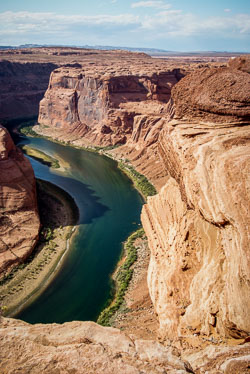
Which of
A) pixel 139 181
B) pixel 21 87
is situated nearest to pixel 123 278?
pixel 139 181

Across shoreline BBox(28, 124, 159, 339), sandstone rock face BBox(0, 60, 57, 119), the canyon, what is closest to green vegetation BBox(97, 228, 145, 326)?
shoreline BBox(28, 124, 159, 339)

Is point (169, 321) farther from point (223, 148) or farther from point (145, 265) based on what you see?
point (145, 265)

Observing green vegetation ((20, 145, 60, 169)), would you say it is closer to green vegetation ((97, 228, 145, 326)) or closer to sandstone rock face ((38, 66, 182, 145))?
sandstone rock face ((38, 66, 182, 145))

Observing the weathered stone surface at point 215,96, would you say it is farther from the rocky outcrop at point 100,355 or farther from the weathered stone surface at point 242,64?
the rocky outcrop at point 100,355

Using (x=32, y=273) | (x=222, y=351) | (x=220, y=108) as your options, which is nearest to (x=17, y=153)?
(x=32, y=273)

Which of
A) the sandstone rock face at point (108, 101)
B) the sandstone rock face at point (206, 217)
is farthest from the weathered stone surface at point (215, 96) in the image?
the sandstone rock face at point (108, 101)
